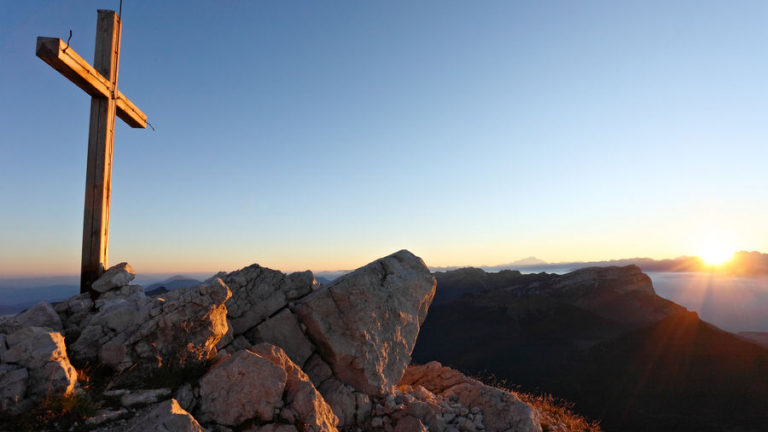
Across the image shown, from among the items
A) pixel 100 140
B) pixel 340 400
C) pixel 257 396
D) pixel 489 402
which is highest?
pixel 100 140

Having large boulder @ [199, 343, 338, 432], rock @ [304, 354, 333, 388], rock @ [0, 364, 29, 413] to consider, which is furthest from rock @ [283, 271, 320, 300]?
rock @ [0, 364, 29, 413]

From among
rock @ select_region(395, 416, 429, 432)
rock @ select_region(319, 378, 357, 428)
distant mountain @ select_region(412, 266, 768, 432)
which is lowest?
distant mountain @ select_region(412, 266, 768, 432)

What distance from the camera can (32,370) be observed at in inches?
169

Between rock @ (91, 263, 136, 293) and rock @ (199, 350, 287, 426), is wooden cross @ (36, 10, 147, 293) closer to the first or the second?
rock @ (91, 263, 136, 293)

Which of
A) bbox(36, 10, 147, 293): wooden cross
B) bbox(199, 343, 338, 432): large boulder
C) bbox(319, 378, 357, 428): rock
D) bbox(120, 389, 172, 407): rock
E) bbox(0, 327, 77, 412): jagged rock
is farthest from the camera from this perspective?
bbox(36, 10, 147, 293): wooden cross

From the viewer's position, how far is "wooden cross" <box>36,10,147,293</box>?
730cm

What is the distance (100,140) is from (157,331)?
168 inches

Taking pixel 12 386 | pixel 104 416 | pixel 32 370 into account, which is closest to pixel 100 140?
pixel 32 370

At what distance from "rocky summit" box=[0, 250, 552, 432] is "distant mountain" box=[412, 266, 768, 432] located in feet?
73.8

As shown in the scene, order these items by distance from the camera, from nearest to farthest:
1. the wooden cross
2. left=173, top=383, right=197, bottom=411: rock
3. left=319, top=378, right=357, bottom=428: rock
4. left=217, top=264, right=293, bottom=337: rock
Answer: left=173, top=383, right=197, bottom=411: rock < left=319, top=378, right=357, bottom=428: rock < the wooden cross < left=217, top=264, right=293, bottom=337: rock

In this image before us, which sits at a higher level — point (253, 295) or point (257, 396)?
point (253, 295)

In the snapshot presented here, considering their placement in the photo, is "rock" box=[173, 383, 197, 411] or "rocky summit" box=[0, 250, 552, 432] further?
"rock" box=[173, 383, 197, 411]

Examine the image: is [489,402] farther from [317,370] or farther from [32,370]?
[32,370]

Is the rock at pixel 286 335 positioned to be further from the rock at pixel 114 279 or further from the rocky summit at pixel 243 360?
the rock at pixel 114 279
